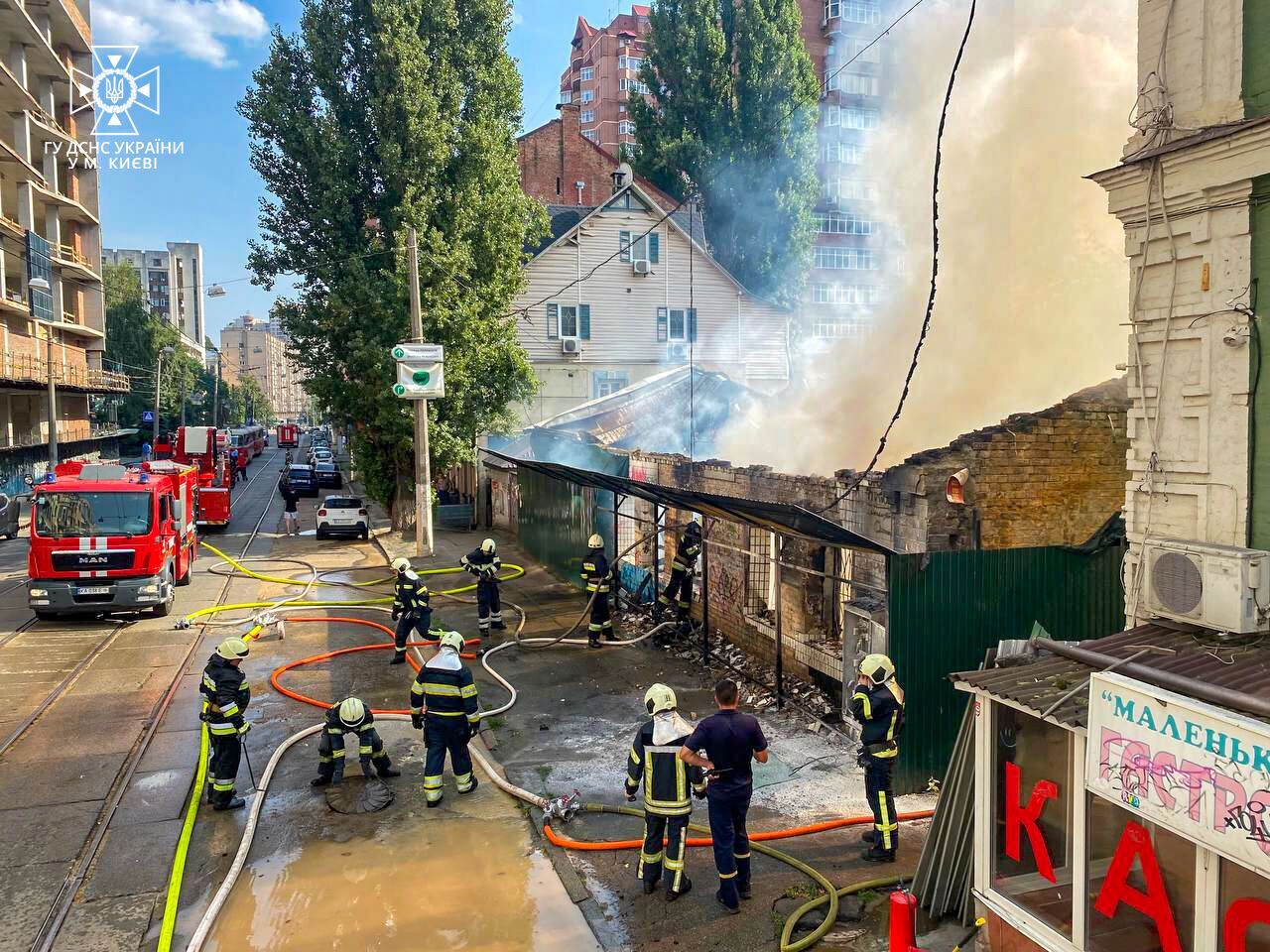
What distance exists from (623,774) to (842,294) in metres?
36.4

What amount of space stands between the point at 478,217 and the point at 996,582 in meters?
19.8

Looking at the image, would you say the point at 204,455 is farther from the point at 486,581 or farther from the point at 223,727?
the point at 223,727

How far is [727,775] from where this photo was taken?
5.65m

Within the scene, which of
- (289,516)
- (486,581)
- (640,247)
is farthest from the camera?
(640,247)

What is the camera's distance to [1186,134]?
539 cm

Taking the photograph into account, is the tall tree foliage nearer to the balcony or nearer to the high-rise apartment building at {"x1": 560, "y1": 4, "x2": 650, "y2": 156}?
the balcony

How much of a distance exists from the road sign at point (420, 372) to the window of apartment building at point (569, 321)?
11026 millimetres

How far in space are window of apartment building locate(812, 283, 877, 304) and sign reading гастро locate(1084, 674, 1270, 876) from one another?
3675 centimetres

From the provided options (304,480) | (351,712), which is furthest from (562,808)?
(304,480)

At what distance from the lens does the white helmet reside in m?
7.49

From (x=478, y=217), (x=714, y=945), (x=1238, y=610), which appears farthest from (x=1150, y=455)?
(x=478, y=217)

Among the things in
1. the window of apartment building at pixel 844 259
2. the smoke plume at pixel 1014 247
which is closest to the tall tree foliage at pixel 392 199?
the smoke plume at pixel 1014 247

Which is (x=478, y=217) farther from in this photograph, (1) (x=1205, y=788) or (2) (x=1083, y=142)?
(1) (x=1205, y=788)

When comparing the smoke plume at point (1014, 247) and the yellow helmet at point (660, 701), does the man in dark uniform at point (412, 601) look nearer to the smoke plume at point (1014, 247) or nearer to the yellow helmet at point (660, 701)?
the yellow helmet at point (660, 701)
